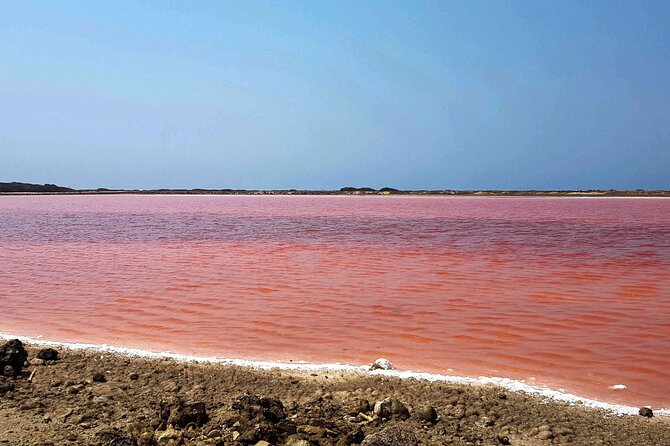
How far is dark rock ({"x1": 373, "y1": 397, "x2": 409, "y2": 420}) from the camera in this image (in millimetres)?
4430

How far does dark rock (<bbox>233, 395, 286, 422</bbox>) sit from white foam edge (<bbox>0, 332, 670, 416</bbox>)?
163 centimetres

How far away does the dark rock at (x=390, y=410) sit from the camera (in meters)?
4.43

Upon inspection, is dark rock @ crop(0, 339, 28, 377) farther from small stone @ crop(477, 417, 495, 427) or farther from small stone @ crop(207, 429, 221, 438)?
small stone @ crop(477, 417, 495, 427)

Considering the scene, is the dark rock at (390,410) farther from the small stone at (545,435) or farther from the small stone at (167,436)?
the small stone at (167,436)

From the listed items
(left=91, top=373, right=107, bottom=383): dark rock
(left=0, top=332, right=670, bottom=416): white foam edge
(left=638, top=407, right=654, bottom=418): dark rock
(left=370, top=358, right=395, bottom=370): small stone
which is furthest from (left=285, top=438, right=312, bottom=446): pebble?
(left=638, top=407, right=654, bottom=418): dark rock

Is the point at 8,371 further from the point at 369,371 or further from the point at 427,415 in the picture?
the point at 427,415

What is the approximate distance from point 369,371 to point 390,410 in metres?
1.45

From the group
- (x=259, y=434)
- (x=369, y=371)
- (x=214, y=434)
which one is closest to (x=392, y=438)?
(x=259, y=434)

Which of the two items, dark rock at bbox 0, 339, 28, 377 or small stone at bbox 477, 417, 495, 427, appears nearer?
small stone at bbox 477, 417, 495, 427

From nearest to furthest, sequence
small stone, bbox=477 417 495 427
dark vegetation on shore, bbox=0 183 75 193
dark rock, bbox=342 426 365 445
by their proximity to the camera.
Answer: dark rock, bbox=342 426 365 445 < small stone, bbox=477 417 495 427 < dark vegetation on shore, bbox=0 183 75 193

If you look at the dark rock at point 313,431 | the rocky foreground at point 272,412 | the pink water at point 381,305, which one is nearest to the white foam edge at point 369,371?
the rocky foreground at point 272,412

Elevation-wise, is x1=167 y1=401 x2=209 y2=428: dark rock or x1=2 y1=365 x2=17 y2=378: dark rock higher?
x1=167 y1=401 x2=209 y2=428: dark rock

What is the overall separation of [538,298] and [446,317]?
2.48 metres

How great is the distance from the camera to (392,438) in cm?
376
